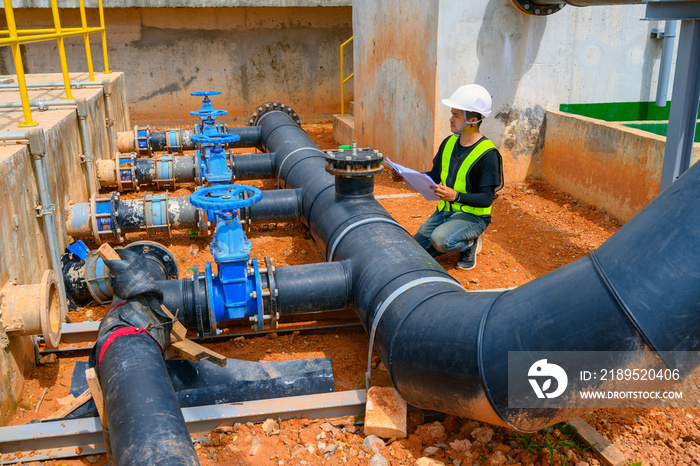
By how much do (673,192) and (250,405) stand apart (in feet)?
6.87

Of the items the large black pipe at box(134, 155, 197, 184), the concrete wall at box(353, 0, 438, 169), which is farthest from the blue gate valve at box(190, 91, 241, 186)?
the concrete wall at box(353, 0, 438, 169)

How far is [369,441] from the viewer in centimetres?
264

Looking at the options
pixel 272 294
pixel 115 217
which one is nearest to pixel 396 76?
pixel 115 217

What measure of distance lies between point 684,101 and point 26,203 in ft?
13.1

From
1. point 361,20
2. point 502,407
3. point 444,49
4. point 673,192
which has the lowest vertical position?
point 502,407

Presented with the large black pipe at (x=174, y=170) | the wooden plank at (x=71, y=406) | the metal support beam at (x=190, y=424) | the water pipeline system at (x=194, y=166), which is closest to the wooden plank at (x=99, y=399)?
the metal support beam at (x=190, y=424)

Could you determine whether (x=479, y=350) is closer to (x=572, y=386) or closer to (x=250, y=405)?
(x=572, y=386)

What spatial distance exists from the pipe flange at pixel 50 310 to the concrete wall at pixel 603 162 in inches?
178

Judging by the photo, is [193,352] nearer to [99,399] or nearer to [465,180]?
[99,399]

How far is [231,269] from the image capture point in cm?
310

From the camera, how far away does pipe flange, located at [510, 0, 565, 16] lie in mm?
5907

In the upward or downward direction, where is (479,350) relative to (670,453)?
upward

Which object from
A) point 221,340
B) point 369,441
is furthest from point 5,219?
point 369,441

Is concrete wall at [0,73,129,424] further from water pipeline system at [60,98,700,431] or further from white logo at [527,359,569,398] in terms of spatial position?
white logo at [527,359,569,398]
